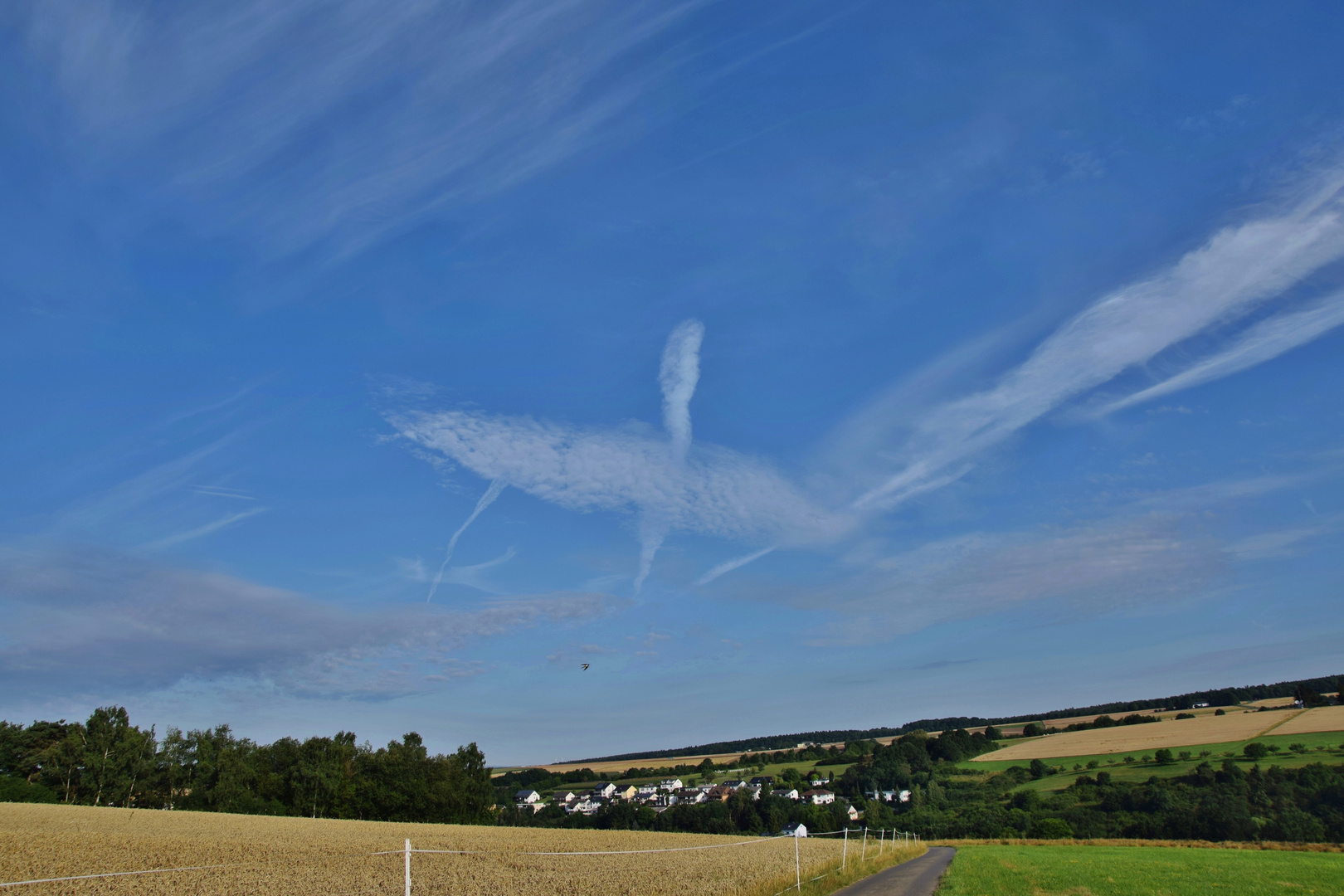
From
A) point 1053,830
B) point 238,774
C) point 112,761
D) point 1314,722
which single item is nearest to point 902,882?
point 1053,830

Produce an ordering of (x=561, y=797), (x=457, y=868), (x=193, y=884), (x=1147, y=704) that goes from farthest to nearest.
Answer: (x=1147, y=704) → (x=561, y=797) → (x=457, y=868) → (x=193, y=884)

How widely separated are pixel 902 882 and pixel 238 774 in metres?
81.9

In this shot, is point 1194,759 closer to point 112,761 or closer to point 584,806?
point 584,806

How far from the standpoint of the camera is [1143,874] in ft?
90.1

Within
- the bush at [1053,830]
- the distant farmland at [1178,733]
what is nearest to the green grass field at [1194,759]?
the distant farmland at [1178,733]

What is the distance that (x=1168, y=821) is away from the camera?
73.7 metres

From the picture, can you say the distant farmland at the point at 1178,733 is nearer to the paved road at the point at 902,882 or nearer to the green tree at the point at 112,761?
the paved road at the point at 902,882

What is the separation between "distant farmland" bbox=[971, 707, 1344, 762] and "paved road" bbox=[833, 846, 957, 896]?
8435 centimetres

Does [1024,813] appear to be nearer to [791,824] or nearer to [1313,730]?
[791,824]

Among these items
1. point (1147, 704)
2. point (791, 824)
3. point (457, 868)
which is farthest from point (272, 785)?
point (1147, 704)

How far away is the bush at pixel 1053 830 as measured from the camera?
76062mm

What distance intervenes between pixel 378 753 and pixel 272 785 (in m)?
13.1

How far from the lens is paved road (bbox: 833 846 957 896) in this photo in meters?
21.6

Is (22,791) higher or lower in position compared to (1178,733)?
higher
